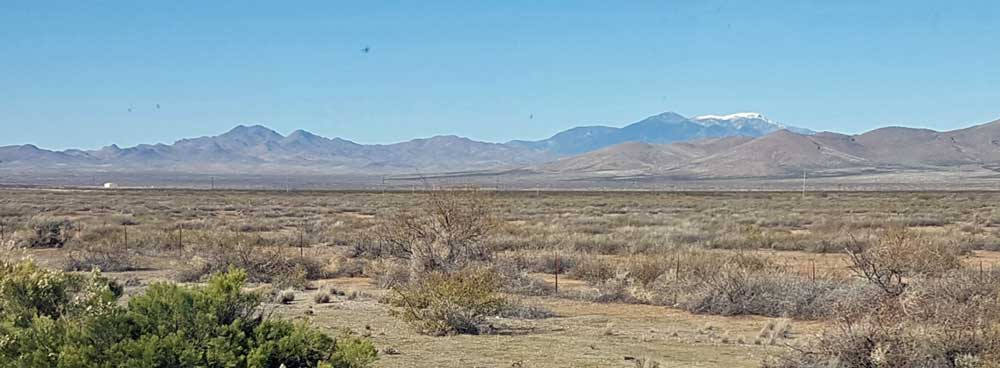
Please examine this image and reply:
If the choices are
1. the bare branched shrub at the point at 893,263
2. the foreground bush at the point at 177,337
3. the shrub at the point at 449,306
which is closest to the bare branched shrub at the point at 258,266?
the shrub at the point at 449,306

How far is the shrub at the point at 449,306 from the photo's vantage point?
1641 centimetres

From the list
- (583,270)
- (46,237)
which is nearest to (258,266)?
(583,270)

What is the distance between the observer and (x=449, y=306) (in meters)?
16.5

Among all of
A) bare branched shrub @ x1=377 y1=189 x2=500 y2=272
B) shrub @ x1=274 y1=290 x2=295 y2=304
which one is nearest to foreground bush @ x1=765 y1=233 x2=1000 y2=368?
bare branched shrub @ x1=377 y1=189 x2=500 y2=272

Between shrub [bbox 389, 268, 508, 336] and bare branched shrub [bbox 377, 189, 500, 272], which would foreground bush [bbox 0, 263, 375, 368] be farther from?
bare branched shrub [bbox 377, 189, 500, 272]

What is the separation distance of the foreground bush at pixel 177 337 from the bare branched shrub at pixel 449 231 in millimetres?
13951

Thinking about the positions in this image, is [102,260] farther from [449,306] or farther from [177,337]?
[177,337]

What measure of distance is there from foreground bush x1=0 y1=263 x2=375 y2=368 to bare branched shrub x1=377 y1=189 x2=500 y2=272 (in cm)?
1395

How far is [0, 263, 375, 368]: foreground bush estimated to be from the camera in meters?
7.48

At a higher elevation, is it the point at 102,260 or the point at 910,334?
the point at 910,334

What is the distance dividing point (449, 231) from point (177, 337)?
1542 cm

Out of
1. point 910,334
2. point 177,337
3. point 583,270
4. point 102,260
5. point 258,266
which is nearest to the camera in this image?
point 177,337

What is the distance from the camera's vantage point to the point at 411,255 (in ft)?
76.7

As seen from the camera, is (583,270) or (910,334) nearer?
(910,334)
